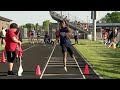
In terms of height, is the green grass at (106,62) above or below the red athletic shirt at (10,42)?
below

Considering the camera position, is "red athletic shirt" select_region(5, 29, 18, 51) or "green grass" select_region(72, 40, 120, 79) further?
"green grass" select_region(72, 40, 120, 79)

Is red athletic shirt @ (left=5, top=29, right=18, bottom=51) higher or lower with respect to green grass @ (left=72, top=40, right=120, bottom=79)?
higher

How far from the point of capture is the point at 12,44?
12352mm

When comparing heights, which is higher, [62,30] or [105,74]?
[62,30]

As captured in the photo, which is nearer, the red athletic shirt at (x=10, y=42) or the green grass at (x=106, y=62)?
the red athletic shirt at (x=10, y=42)

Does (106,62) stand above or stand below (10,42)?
below

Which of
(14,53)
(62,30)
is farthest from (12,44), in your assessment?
(62,30)

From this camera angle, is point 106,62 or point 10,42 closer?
point 10,42
